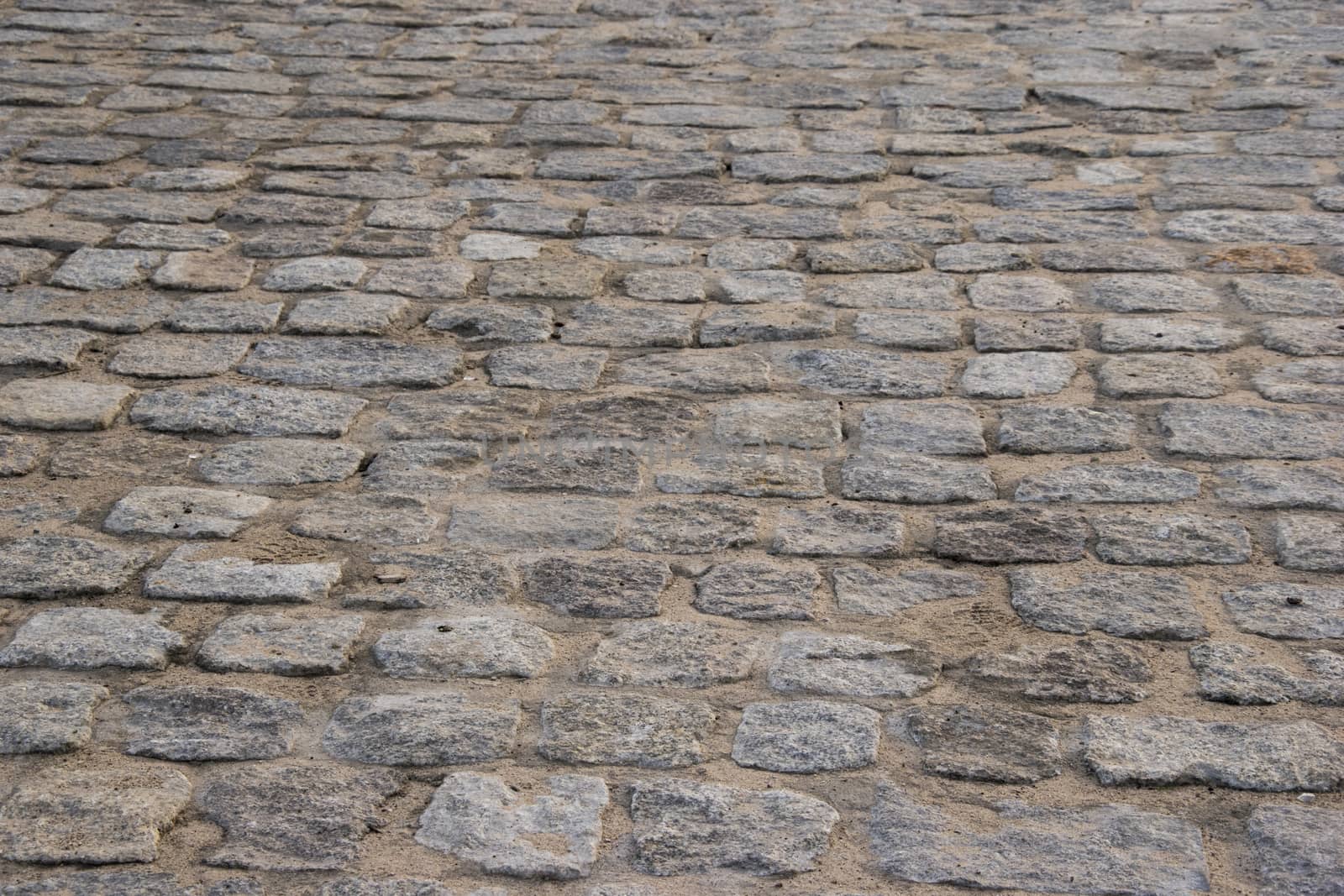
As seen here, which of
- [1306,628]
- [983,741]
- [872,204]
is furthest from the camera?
[872,204]

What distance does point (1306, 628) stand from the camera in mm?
2396

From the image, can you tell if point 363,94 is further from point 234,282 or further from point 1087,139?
point 1087,139

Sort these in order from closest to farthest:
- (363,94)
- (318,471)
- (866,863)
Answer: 1. (866,863)
2. (318,471)
3. (363,94)

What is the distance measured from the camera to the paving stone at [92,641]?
7.71 feet

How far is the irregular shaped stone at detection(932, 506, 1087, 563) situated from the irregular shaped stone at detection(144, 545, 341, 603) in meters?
1.05

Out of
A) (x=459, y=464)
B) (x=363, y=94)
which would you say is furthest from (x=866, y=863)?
(x=363, y=94)

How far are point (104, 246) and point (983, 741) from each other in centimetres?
274

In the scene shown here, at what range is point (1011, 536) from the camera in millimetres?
2678

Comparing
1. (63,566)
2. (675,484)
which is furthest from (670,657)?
(63,566)

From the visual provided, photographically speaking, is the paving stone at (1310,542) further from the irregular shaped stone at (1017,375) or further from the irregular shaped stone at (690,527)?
the irregular shaped stone at (690,527)

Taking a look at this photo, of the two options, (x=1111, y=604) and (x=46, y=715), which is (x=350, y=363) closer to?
(x=46, y=715)

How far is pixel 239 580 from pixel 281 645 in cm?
22

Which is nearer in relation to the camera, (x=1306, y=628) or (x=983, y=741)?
(x=983, y=741)

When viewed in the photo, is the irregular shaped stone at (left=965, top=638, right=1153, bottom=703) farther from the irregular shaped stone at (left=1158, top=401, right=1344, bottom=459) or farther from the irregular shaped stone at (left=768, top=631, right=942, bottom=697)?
the irregular shaped stone at (left=1158, top=401, right=1344, bottom=459)
